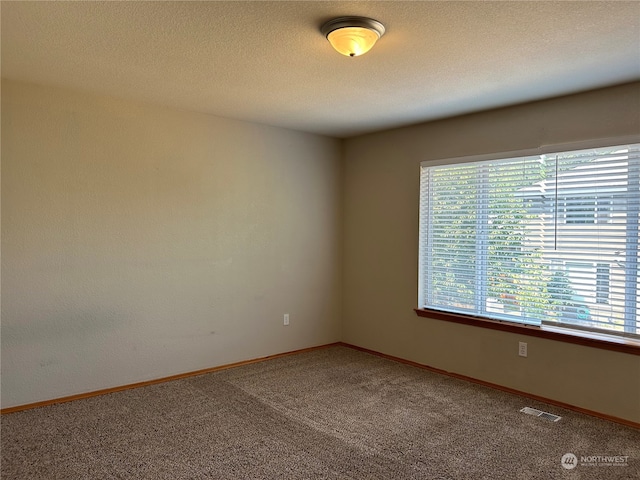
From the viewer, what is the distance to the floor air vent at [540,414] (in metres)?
3.27

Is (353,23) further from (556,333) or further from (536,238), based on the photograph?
(556,333)

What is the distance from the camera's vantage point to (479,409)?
11.2 feet

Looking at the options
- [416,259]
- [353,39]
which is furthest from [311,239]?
[353,39]

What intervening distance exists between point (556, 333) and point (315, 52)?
8.96 ft

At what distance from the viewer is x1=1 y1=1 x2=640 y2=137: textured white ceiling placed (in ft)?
7.22

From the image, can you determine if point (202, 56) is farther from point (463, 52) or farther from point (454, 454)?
point (454, 454)

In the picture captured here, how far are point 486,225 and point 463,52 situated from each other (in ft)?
5.86

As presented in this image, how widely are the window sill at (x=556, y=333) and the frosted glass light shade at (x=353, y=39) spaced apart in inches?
102

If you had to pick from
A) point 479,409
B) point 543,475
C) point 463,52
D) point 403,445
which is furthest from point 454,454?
point 463,52

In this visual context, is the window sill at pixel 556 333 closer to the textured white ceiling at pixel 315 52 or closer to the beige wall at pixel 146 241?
the beige wall at pixel 146 241

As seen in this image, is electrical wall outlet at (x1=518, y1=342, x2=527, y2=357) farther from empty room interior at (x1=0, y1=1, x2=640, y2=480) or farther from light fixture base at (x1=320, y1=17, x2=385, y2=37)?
light fixture base at (x1=320, y1=17, x2=385, y2=37)

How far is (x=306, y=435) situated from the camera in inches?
117

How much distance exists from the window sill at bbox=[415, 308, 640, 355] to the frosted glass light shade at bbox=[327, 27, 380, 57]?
102 inches

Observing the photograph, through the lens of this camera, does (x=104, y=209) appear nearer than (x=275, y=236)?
Yes
